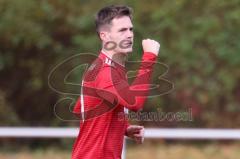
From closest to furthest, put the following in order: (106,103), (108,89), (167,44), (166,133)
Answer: (108,89), (106,103), (166,133), (167,44)

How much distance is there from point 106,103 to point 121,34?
15.2 inches

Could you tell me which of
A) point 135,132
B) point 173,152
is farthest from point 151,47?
point 173,152

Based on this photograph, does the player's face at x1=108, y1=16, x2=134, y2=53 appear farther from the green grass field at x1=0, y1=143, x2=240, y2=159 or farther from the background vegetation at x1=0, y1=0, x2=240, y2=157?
the background vegetation at x1=0, y1=0, x2=240, y2=157

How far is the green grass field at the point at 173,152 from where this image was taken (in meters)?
8.19

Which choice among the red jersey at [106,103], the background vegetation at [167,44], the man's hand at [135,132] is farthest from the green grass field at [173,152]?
the red jersey at [106,103]

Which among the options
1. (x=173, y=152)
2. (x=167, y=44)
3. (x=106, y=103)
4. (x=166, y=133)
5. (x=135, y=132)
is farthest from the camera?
(x=167, y=44)

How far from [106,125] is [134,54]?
5.04 meters

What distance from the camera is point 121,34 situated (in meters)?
3.86

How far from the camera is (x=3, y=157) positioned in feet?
27.1

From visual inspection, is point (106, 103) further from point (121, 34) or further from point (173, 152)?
point (173, 152)

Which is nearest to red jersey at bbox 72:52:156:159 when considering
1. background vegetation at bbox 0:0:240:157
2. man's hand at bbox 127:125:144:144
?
man's hand at bbox 127:125:144:144

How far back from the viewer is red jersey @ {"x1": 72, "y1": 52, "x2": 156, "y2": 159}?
3.70 metres

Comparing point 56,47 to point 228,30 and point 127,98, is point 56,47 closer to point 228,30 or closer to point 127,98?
point 228,30

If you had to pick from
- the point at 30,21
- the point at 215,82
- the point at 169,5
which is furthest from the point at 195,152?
the point at 30,21
